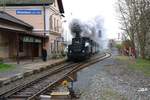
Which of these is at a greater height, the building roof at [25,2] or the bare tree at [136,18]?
the building roof at [25,2]

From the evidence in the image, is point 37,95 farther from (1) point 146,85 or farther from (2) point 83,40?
(2) point 83,40

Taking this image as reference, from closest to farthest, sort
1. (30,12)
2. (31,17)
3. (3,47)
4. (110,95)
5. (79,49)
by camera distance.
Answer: (110,95) → (3,47) → (79,49) → (30,12) → (31,17)

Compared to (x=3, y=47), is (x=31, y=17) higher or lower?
higher

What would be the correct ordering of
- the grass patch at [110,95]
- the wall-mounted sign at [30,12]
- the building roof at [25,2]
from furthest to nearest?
the wall-mounted sign at [30,12] < the building roof at [25,2] < the grass patch at [110,95]

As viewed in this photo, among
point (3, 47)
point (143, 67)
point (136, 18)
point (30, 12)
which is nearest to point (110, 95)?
point (143, 67)

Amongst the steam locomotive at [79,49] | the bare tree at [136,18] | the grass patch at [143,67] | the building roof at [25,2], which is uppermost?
the building roof at [25,2]

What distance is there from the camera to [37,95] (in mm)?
15258

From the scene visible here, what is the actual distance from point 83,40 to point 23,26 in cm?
758

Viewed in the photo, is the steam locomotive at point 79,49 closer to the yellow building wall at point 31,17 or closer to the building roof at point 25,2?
the yellow building wall at point 31,17

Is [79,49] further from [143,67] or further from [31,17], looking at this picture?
[143,67]

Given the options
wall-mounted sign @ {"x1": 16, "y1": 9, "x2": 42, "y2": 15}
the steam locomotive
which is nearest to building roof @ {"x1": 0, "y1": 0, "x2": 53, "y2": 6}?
wall-mounted sign @ {"x1": 16, "y1": 9, "x2": 42, "y2": 15}

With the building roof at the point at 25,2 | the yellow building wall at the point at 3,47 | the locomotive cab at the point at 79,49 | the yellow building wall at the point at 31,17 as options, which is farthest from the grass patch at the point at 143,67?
the building roof at the point at 25,2

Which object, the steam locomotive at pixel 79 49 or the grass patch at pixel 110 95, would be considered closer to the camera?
the grass patch at pixel 110 95

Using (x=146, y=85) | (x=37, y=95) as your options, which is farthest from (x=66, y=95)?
(x=146, y=85)
